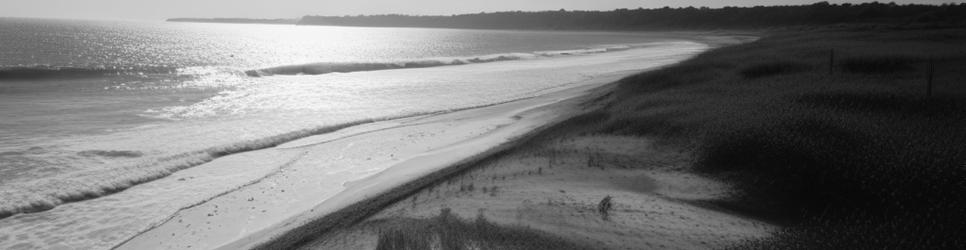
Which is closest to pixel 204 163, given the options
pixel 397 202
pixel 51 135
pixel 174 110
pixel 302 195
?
pixel 302 195

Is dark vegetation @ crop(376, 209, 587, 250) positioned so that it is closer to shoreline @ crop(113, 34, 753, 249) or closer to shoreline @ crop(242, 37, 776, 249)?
shoreline @ crop(242, 37, 776, 249)

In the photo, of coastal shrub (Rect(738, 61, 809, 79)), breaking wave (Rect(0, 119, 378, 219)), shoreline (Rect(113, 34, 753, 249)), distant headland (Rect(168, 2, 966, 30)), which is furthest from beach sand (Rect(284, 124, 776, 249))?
distant headland (Rect(168, 2, 966, 30))

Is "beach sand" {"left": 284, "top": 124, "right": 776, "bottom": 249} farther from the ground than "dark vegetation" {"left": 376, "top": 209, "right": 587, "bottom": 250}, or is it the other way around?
"dark vegetation" {"left": 376, "top": 209, "right": 587, "bottom": 250}

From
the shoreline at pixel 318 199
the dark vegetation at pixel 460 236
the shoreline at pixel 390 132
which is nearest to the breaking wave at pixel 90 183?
the shoreline at pixel 390 132

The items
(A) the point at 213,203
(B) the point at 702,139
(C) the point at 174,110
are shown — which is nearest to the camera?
(A) the point at 213,203

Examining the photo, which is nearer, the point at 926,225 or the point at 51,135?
the point at 926,225

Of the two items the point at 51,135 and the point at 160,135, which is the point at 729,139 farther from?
the point at 51,135
